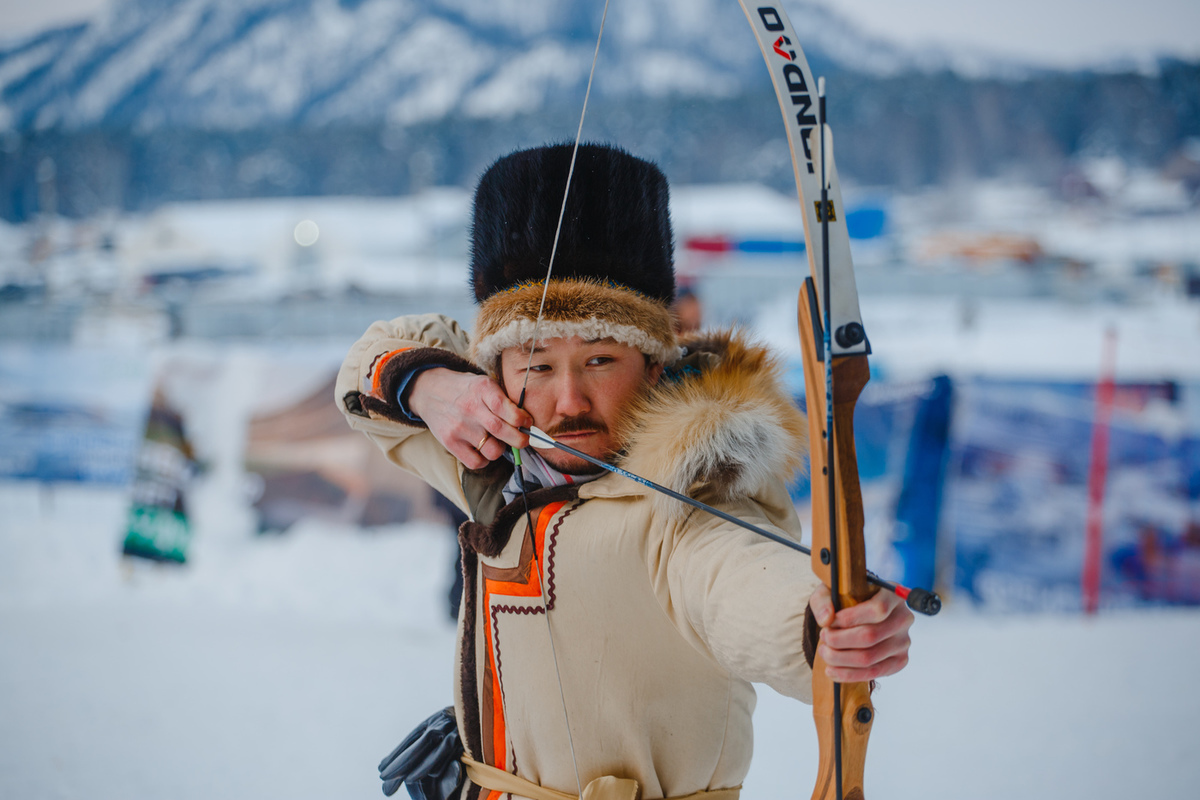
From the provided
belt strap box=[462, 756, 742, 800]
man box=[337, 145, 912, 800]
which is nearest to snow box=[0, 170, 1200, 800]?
man box=[337, 145, 912, 800]

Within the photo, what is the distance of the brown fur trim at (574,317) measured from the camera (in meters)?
0.85

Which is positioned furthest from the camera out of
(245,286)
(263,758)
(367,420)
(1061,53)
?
(1061,53)

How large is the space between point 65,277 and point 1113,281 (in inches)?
352

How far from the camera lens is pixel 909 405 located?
3006mm

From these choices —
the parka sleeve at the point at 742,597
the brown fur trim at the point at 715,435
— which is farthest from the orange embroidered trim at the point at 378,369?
the parka sleeve at the point at 742,597

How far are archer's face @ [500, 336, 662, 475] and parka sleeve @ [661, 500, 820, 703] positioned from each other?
153 millimetres

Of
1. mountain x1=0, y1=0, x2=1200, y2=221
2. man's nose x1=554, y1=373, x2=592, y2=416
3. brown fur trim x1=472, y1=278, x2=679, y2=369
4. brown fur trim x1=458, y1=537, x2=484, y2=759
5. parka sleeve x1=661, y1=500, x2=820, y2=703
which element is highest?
mountain x1=0, y1=0, x2=1200, y2=221

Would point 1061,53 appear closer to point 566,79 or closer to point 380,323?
point 566,79

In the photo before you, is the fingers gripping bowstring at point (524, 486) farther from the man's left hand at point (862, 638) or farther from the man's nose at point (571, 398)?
the man's left hand at point (862, 638)

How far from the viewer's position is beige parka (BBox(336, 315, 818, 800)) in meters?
0.76

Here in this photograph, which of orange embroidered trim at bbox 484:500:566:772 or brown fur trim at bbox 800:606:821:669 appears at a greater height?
brown fur trim at bbox 800:606:821:669

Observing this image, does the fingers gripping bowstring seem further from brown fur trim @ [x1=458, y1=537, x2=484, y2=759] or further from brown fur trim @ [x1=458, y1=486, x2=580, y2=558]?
brown fur trim @ [x1=458, y1=537, x2=484, y2=759]

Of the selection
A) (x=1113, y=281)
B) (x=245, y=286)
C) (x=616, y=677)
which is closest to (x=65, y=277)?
(x=245, y=286)

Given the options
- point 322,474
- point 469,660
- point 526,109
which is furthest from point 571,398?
point 526,109
